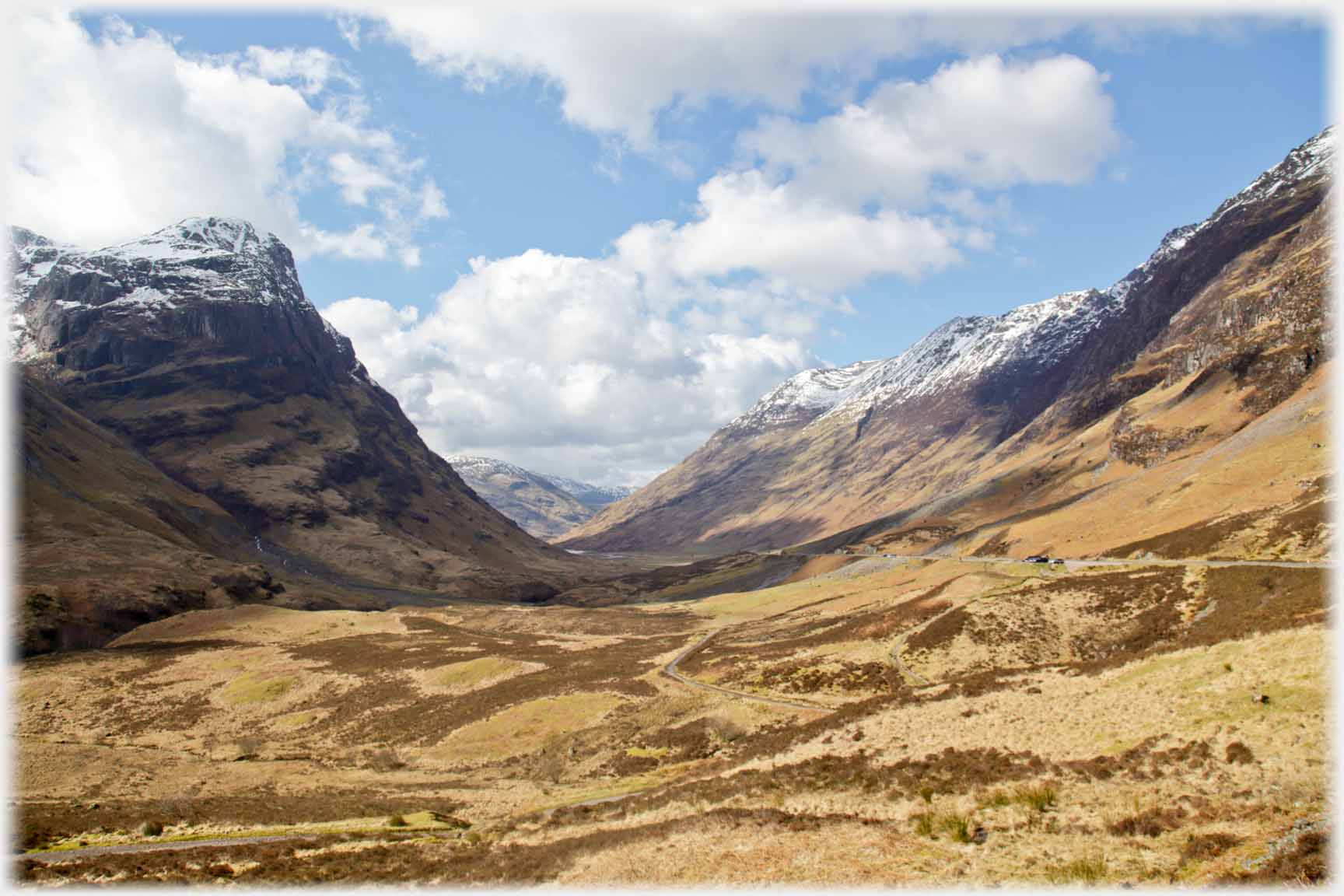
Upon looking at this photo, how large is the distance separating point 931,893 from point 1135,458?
543ft

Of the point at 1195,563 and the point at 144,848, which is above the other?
the point at 1195,563

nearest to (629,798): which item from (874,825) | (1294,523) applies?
(874,825)

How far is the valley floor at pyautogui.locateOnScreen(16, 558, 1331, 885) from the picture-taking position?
18.1 metres

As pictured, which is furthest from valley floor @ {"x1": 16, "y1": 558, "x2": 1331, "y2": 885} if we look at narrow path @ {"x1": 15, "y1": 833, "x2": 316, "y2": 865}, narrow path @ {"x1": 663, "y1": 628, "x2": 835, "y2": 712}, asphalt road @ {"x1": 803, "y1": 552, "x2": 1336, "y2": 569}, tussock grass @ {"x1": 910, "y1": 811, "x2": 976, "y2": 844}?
asphalt road @ {"x1": 803, "y1": 552, "x2": 1336, "y2": 569}

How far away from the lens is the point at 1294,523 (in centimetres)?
5956

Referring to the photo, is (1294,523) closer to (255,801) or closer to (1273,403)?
(255,801)

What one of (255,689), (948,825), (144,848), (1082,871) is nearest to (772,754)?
(948,825)

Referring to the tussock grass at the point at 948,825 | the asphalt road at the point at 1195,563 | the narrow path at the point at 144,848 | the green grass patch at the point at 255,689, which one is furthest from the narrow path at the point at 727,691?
the green grass patch at the point at 255,689

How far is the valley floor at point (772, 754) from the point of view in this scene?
59.4 feet

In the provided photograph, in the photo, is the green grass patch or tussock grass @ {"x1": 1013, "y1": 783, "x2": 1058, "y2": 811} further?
the green grass patch

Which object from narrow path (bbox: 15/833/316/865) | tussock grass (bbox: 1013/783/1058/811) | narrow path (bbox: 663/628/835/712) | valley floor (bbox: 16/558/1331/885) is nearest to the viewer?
valley floor (bbox: 16/558/1331/885)

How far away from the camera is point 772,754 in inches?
1264

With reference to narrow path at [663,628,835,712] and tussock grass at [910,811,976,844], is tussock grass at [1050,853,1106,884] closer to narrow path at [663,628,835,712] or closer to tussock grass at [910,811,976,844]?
tussock grass at [910,811,976,844]

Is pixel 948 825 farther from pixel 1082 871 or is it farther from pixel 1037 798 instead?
pixel 1082 871
